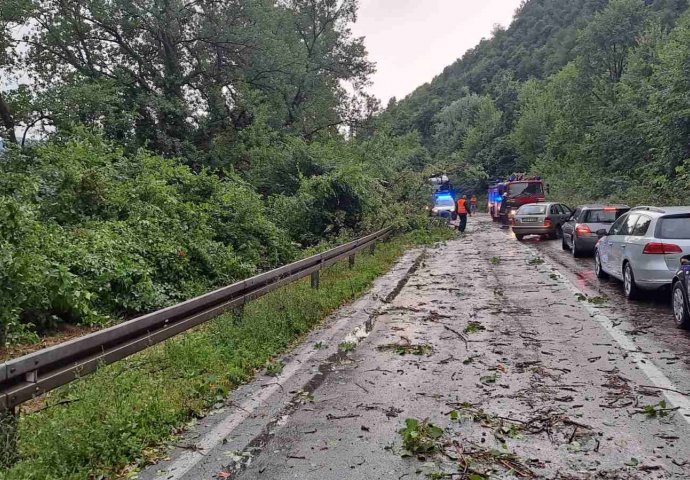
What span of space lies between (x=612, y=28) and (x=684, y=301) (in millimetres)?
39497

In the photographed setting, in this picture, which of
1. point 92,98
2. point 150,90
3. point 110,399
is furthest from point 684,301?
point 150,90

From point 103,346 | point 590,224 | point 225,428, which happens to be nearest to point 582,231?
→ point 590,224

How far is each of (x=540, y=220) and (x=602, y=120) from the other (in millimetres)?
18373

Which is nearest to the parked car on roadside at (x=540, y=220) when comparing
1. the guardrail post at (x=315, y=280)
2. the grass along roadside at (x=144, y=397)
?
the guardrail post at (x=315, y=280)

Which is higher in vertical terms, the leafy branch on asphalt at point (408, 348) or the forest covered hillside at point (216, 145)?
the forest covered hillside at point (216, 145)

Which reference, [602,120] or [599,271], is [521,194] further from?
[599,271]

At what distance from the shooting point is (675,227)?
8656 mm

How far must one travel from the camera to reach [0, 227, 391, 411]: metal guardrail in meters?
3.79

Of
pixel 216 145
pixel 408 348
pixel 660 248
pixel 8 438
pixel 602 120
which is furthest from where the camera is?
pixel 602 120

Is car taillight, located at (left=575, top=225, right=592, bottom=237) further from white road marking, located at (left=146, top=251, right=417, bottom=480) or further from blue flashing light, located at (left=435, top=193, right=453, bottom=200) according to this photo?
blue flashing light, located at (left=435, top=193, right=453, bottom=200)

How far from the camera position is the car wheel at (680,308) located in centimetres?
721

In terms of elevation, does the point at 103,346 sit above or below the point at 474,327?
above

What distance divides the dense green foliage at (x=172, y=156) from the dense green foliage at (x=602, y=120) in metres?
6.22

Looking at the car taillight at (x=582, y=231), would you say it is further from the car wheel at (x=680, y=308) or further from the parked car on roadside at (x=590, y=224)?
the car wheel at (x=680, y=308)
